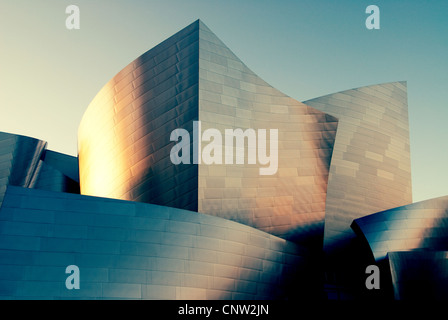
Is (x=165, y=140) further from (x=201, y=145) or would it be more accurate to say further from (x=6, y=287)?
(x=6, y=287)

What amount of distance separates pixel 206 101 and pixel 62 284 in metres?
7.39

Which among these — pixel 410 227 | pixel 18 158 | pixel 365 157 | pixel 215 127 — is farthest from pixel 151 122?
pixel 365 157

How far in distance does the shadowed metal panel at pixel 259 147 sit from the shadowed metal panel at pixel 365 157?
2457 millimetres

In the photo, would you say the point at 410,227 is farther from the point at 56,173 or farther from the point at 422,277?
the point at 56,173

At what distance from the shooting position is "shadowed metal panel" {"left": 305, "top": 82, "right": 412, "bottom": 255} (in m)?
21.1

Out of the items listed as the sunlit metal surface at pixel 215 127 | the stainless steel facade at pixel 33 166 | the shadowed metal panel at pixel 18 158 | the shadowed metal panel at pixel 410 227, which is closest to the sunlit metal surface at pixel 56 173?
the stainless steel facade at pixel 33 166

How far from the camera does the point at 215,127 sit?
17.7 meters

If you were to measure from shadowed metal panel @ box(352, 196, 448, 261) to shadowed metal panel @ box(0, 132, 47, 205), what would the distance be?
11348mm

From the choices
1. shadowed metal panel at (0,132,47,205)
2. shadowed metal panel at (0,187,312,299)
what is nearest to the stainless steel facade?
shadowed metal panel at (0,132,47,205)

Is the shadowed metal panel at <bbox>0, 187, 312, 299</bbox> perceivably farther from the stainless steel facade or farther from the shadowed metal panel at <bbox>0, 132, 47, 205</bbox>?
the shadowed metal panel at <bbox>0, 132, 47, 205</bbox>

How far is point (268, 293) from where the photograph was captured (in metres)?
15.6

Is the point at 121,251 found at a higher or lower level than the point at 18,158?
lower

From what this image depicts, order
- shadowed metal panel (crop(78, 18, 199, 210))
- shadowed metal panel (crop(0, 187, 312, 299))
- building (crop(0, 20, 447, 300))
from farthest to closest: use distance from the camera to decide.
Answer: shadowed metal panel (crop(78, 18, 199, 210))
building (crop(0, 20, 447, 300))
shadowed metal panel (crop(0, 187, 312, 299))

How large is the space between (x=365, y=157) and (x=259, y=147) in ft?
18.4
